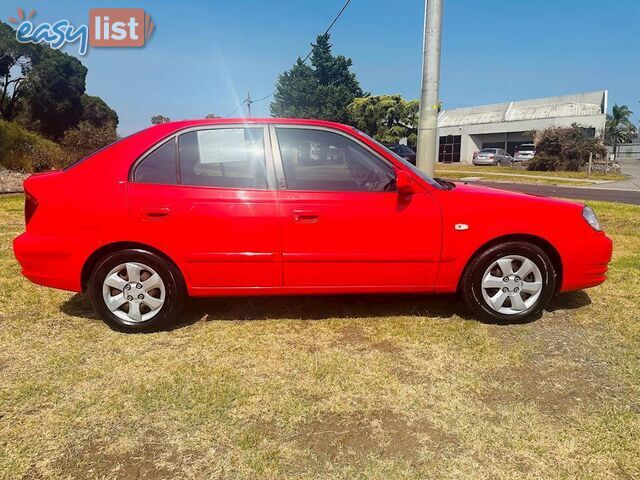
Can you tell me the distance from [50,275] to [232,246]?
144 cm

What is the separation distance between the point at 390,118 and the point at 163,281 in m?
46.8

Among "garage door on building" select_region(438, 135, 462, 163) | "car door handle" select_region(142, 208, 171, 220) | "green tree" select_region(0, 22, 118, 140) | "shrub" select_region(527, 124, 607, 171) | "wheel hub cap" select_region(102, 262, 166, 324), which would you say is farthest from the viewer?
"garage door on building" select_region(438, 135, 462, 163)

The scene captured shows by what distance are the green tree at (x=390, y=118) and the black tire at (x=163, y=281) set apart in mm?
44082

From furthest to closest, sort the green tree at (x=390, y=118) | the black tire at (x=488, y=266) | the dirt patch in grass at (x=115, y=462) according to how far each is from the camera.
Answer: the green tree at (x=390, y=118), the black tire at (x=488, y=266), the dirt patch in grass at (x=115, y=462)

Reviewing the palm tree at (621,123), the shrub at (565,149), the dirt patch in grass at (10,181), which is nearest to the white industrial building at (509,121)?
the shrub at (565,149)

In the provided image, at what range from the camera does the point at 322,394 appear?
2645 millimetres

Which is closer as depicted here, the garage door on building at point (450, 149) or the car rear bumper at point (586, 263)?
the car rear bumper at point (586, 263)

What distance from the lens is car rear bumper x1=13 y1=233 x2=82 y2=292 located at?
3365mm

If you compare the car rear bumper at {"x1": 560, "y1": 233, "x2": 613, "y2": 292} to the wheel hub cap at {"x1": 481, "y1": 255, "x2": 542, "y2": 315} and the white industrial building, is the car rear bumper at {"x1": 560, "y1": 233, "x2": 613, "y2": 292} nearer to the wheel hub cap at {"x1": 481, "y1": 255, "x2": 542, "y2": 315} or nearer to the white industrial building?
the wheel hub cap at {"x1": 481, "y1": 255, "x2": 542, "y2": 315}

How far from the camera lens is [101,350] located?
10.5 feet

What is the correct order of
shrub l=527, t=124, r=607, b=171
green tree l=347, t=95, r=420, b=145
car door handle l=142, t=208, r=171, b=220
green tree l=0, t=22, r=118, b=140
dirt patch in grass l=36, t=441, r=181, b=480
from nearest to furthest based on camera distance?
dirt patch in grass l=36, t=441, r=181, b=480 → car door handle l=142, t=208, r=171, b=220 → shrub l=527, t=124, r=607, b=171 → green tree l=0, t=22, r=118, b=140 → green tree l=347, t=95, r=420, b=145

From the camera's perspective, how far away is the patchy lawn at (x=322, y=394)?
2113mm

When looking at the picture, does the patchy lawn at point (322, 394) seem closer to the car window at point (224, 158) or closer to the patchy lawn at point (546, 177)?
the car window at point (224, 158)

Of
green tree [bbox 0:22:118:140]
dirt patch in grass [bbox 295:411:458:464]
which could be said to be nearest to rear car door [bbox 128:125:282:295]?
dirt patch in grass [bbox 295:411:458:464]
